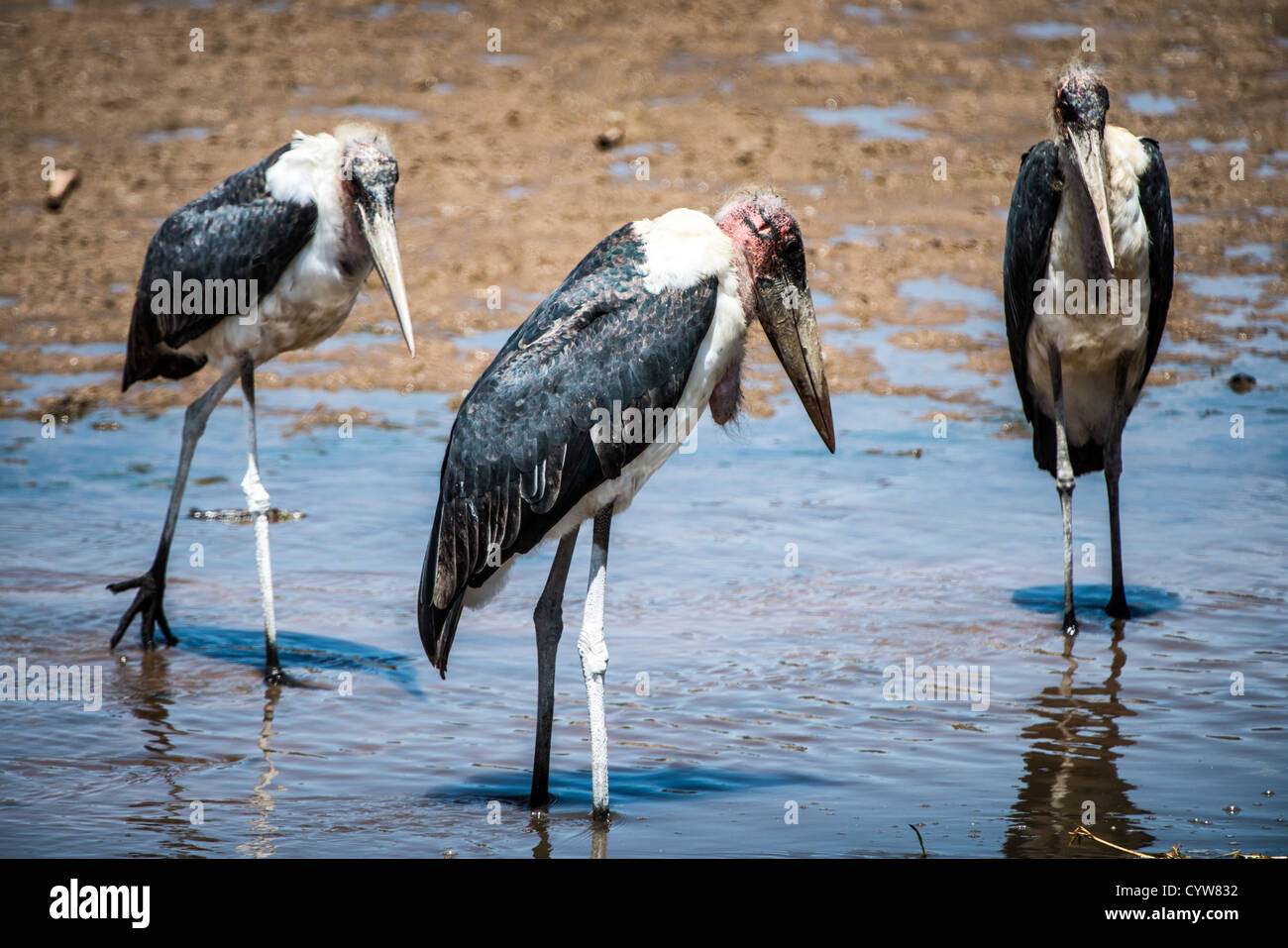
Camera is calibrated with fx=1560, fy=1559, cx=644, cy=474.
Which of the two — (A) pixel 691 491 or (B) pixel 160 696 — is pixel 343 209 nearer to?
(B) pixel 160 696

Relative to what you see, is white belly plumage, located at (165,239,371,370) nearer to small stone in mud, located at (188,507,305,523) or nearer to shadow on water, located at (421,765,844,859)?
small stone in mud, located at (188,507,305,523)

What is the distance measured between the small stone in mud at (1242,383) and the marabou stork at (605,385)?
545 centimetres

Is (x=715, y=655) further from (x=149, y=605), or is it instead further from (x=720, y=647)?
(x=149, y=605)

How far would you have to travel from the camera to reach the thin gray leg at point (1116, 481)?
6445 mm

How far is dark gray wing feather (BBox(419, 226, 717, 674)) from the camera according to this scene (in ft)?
14.5

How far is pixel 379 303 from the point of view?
1117 centimetres

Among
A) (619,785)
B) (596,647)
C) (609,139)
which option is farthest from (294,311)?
(609,139)

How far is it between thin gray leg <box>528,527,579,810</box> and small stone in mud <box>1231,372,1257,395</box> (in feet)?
19.1

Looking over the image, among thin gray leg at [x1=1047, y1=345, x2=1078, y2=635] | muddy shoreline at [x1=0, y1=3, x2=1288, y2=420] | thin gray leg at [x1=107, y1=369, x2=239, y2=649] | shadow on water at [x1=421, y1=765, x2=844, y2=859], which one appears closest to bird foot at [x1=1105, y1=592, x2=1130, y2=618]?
thin gray leg at [x1=1047, y1=345, x2=1078, y2=635]

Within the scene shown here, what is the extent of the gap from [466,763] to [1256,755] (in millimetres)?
2589

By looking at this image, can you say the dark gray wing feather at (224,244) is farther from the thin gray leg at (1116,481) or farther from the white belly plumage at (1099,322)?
the thin gray leg at (1116,481)

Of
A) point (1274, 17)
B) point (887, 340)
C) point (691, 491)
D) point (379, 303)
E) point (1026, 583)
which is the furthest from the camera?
point (1274, 17)

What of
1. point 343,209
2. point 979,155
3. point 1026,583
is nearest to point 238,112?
point 979,155

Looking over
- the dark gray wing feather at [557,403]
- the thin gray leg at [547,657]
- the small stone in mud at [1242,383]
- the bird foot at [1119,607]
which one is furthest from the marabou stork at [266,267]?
the small stone in mud at [1242,383]
